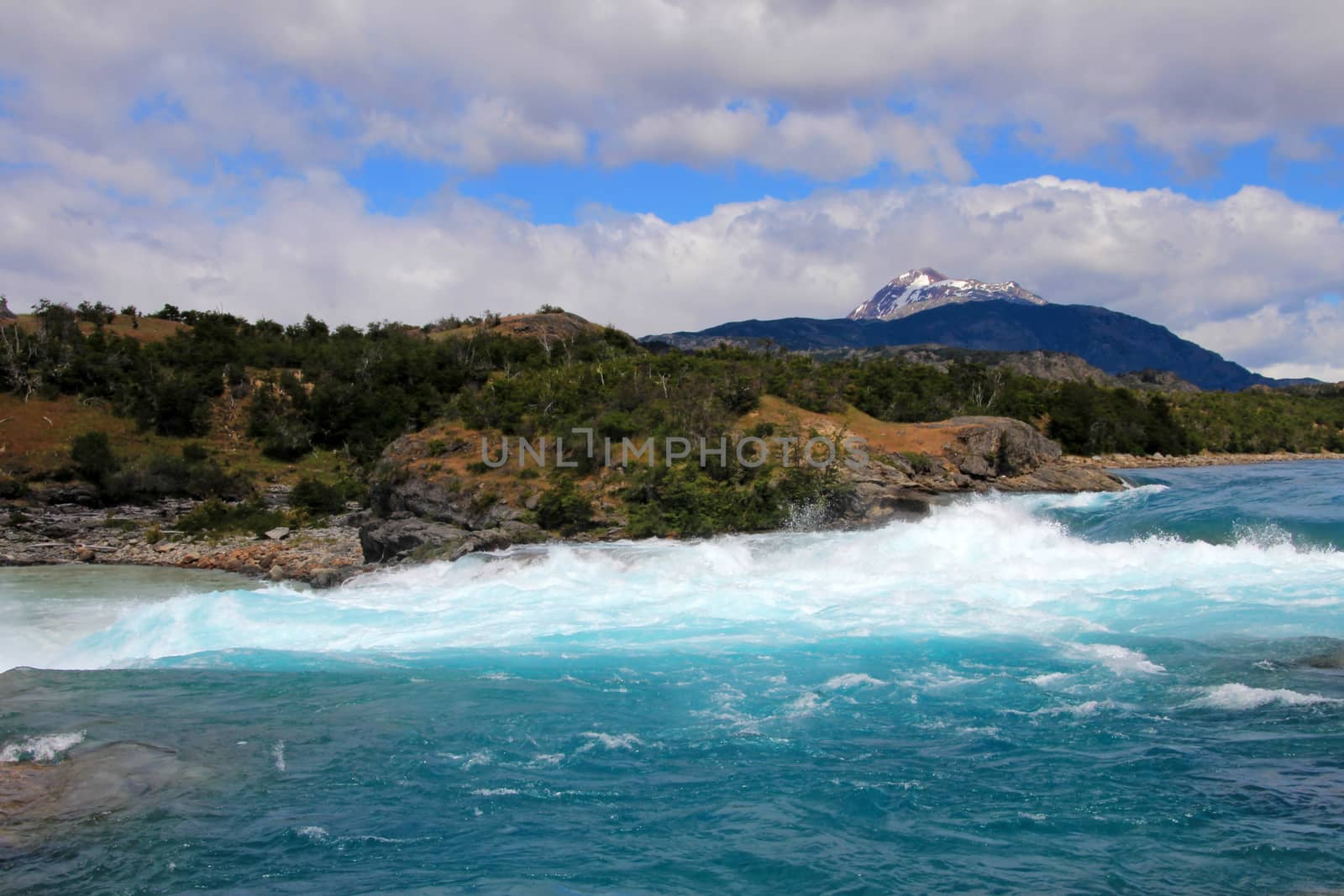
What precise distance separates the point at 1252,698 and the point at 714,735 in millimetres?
5817

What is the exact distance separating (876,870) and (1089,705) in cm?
455

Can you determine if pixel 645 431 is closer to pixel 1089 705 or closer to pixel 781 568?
pixel 781 568

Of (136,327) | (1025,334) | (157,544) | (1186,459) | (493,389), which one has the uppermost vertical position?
(1025,334)

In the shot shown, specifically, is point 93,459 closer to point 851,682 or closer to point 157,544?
point 157,544

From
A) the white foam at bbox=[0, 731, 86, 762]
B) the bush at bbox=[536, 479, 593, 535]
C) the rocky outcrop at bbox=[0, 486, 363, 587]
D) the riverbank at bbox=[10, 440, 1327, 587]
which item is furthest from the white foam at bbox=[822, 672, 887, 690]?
the bush at bbox=[536, 479, 593, 535]

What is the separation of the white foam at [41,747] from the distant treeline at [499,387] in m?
20.9

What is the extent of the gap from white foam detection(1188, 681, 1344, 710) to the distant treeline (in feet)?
66.0

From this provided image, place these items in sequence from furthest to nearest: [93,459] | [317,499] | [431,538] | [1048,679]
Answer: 1. [93,459]
2. [317,499]
3. [431,538]
4. [1048,679]

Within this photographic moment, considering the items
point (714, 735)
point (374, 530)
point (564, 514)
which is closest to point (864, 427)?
point (564, 514)

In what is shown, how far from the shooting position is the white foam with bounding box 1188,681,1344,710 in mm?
9367

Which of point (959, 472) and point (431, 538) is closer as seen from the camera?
point (431, 538)

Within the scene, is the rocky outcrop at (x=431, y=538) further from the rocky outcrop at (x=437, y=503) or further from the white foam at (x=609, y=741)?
the white foam at (x=609, y=741)

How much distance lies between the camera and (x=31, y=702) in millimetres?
10211

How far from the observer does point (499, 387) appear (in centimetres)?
3312
